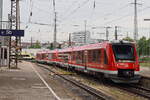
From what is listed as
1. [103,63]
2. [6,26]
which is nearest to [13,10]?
[6,26]

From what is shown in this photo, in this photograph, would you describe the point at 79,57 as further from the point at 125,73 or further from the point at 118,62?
the point at 125,73

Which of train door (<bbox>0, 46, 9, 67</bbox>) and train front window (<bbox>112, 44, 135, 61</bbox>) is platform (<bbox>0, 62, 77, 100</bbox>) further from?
train door (<bbox>0, 46, 9, 67</bbox>)

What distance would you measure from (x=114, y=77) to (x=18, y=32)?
1466 centimetres

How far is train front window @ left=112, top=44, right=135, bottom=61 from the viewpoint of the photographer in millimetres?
21406

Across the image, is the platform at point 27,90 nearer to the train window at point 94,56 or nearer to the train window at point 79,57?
the train window at point 94,56

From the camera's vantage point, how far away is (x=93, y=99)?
48.8ft

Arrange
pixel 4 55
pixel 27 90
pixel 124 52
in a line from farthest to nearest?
pixel 4 55
pixel 124 52
pixel 27 90

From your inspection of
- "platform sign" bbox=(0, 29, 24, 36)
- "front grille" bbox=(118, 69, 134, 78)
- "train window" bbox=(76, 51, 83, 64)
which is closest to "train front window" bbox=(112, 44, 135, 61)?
"front grille" bbox=(118, 69, 134, 78)

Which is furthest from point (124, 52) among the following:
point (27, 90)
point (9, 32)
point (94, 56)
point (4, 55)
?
point (4, 55)

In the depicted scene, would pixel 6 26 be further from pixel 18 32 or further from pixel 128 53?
pixel 128 53

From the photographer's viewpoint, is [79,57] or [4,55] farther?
[4,55]

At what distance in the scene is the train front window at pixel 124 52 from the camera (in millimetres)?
21406

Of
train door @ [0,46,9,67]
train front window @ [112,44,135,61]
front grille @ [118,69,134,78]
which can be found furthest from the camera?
train door @ [0,46,9,67]

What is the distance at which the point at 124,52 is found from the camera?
2167cm
